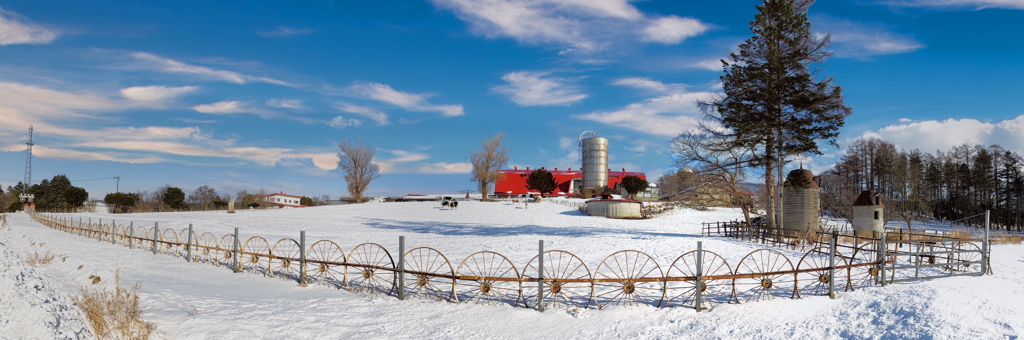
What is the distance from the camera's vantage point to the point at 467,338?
307 inches

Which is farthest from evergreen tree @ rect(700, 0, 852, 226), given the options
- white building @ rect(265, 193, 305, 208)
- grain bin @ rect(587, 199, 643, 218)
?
white building @ rect(265, 193, 305, 208)

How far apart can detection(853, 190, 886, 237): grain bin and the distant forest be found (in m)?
18.7

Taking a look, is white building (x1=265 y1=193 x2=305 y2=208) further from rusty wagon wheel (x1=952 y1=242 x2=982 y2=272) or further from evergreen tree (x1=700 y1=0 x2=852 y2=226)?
rusty wagon wheel (x1=952 y1=242 x2=982 y2=272)

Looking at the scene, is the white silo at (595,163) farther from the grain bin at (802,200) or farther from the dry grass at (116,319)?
the dry grass at (116,319)

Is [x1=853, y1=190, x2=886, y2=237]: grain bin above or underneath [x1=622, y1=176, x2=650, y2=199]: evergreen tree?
underneath

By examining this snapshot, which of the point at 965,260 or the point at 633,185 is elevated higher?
the point at 633,185

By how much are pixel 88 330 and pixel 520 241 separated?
16.5m

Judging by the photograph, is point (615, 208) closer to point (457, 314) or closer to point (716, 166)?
point (716, 166)

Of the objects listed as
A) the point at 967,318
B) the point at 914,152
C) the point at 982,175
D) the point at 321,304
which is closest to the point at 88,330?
the point at 321,304

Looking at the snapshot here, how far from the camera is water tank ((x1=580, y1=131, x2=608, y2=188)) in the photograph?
7394 cm

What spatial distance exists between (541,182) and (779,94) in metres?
48.8

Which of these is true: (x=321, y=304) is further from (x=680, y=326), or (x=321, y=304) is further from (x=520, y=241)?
(x=520, y=241)

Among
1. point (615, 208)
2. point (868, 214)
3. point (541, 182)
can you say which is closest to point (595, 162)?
point (541, 182)

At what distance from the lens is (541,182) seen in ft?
237
